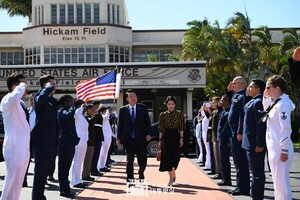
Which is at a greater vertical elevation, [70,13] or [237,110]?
[70,13]

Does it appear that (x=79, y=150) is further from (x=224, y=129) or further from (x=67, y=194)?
(x=224, y=129)

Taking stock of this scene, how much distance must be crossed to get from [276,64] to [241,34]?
3199 mm

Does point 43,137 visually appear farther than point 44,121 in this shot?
No

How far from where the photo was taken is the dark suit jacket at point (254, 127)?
806 centimetres

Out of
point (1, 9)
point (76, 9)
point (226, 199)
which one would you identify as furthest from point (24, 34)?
point (226, 199)

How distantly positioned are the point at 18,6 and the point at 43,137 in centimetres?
4216

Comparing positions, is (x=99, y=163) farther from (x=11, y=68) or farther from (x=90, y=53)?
(x=90, y=53)

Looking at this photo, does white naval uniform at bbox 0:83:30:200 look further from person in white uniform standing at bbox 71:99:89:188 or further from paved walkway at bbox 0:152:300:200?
person in white uniform standing at bbox 71:99:89:188

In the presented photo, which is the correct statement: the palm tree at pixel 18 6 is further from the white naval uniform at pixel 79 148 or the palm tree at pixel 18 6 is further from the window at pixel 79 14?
the white naval uniform at pixel 79 148

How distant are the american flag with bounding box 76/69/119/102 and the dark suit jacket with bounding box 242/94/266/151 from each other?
7617 millimetres

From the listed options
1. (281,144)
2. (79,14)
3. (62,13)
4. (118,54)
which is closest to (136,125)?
(281,144)

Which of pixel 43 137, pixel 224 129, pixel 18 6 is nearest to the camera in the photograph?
pixel 43 137

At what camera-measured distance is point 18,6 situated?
47844 millimetres

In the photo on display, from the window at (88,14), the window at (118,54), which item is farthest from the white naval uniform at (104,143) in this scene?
the window at (88,14)
